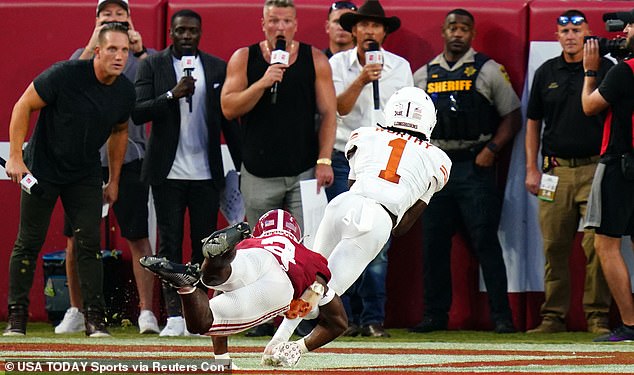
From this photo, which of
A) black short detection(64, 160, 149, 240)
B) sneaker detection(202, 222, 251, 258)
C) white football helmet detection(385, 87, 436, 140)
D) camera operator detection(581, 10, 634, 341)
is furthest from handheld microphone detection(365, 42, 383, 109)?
sneaker detection(202, 222, 251, 258)

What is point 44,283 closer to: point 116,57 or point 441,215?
point 116,57

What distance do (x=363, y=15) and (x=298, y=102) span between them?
0.79 m

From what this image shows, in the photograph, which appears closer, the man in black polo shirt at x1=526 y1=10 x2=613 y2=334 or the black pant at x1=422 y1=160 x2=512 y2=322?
the man in black polo shirt at x1=526 y1=10 x2=613 y2=334

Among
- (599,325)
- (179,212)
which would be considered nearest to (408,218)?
(179,212)

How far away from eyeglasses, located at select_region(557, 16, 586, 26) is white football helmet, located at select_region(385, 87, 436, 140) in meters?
2.36

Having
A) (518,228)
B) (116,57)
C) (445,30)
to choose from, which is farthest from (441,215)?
(116,57)

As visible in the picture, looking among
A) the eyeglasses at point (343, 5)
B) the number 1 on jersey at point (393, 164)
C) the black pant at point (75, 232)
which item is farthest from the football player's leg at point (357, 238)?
the eyeglasses at point (343, 5)

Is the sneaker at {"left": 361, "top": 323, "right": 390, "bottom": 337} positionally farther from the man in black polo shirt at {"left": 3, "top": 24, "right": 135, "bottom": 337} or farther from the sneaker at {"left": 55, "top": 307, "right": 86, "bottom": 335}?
the sneaker at {"left": 55, "top": 307, "right": 86, "bottom": 335}

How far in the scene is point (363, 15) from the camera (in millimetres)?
8742

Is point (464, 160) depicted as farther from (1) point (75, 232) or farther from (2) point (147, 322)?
(1) point (75, 232)

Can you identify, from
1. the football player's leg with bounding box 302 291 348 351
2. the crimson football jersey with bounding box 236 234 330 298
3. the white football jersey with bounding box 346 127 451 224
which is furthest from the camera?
the white football jersey with bounding box 346 127 451 224

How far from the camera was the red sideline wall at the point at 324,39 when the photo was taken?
31.0 feet

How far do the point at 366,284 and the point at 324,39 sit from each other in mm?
2007

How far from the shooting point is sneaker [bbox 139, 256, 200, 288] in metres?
5.02
